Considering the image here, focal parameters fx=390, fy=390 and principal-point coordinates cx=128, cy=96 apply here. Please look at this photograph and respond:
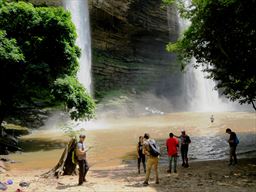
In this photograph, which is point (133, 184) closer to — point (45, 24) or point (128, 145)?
point (128, 145)

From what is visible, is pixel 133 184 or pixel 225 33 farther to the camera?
pixel 225 33

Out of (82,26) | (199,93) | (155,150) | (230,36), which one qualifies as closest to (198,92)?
(199,93)

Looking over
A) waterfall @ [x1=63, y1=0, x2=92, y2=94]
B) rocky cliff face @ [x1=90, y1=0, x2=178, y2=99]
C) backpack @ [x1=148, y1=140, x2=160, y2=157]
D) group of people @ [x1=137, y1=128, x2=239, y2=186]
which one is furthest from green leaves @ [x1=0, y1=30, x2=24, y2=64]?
rocky cliff face @ [x1=90, y1=0, x2=178, y2=99]

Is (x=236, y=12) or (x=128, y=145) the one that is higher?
(x=236, y=12)

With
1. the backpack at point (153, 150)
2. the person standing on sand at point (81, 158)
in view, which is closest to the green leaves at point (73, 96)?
the person standing on sand at point (81, 158)

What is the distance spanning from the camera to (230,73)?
19625 millimetres

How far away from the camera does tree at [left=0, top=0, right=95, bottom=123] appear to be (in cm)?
2488

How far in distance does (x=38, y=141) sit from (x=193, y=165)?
16.0 meters

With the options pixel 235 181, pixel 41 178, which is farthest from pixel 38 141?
pixel 235 181

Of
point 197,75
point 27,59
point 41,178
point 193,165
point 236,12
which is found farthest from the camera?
point 197,75

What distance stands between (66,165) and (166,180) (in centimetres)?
431

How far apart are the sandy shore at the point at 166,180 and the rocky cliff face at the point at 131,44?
3825cm

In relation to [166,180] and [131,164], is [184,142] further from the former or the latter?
[131,164]

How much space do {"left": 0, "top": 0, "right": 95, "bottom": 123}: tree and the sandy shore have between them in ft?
26.4
